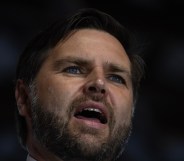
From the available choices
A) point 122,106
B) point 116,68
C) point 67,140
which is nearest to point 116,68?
point 116,68

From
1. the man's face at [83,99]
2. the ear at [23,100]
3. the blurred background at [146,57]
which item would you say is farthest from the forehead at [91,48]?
the blurred background at [146,57]

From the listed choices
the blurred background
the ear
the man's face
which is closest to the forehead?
the man's face

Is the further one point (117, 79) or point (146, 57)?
point (146, 57)

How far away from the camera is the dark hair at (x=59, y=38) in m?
1.54

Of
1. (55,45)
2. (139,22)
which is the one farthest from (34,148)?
(139,22)

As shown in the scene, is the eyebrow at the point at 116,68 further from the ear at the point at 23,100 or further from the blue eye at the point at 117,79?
the ear at the point at 23,100

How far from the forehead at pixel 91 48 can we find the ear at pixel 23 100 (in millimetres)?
128

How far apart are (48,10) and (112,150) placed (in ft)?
2.52

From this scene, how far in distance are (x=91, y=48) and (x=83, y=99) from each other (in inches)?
6.8

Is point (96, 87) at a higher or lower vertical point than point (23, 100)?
higher

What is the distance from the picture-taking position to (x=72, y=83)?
1414mm

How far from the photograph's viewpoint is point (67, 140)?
137 cm

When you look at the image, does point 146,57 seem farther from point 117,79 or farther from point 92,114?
point 92,114

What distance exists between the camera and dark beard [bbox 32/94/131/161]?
136 centimetres
